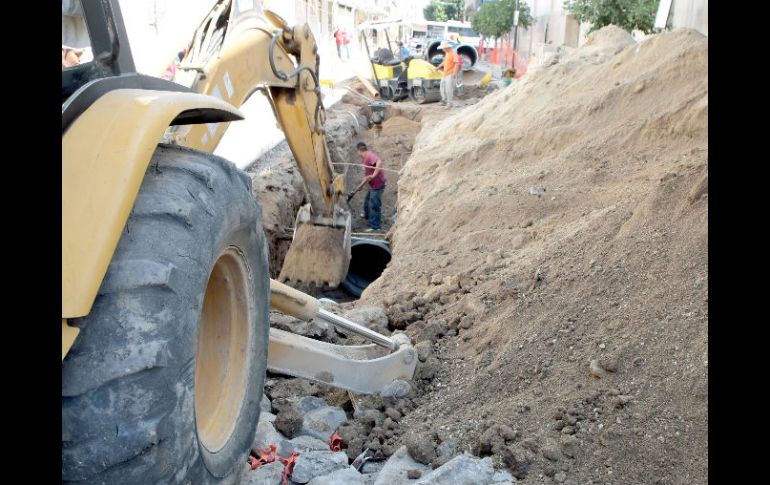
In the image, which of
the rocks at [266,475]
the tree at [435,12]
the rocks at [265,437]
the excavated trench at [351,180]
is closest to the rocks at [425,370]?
the rocks at [265,437]

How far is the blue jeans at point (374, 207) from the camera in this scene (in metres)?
11.7

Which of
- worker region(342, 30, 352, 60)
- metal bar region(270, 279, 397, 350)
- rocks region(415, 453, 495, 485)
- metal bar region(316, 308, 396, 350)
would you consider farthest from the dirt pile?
worker region(342, 30, 352, 60)

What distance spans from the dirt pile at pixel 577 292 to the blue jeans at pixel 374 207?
2.64 m

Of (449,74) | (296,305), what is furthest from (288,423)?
(449,74)

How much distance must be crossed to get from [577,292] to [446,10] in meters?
85.3

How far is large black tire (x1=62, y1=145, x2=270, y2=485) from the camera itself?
1.77 m

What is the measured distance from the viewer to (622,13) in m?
14.8

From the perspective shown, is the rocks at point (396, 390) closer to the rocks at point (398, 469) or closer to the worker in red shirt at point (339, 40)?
the rocks at point (398, 469)

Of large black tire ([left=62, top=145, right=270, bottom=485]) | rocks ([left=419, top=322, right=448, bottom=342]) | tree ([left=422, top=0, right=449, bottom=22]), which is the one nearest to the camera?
large black tire ([left=62, top=145, right=270, bottom=485])

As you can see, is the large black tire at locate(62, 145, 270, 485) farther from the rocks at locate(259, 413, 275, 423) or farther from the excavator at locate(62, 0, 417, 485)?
the rocks at locate(259, 413, 275, 423)
